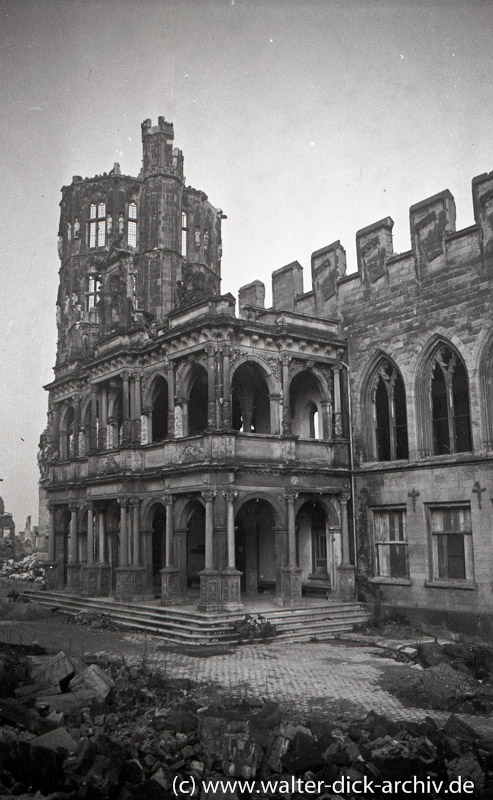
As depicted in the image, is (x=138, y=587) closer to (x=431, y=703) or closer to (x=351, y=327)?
(x=351, y=327)

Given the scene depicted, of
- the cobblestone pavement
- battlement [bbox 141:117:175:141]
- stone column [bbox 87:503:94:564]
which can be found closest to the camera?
the cobblestone pavement

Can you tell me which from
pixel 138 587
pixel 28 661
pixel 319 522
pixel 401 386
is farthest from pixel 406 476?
pixel 28 661

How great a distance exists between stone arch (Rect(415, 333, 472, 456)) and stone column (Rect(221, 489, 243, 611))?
19.2 ft

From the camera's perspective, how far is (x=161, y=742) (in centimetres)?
927

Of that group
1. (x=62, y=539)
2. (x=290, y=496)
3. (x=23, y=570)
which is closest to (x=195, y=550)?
(x=62, y=539)

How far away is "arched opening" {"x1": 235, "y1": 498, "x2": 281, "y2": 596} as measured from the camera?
1037 inches

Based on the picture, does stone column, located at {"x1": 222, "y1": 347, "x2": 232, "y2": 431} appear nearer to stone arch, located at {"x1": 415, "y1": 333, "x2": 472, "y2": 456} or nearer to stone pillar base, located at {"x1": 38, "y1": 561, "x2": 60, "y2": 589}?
stone arch, located at {"x1": 415, "y1": 333, "x2": 472, "y2": 456}

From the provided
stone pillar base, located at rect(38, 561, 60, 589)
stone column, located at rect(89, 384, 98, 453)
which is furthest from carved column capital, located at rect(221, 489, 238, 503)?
stone pillar base, located at rect(38, 561, 60, 589)

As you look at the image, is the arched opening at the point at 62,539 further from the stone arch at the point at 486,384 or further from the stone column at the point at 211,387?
the stone arch at the point at 486,384

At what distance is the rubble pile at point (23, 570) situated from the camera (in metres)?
40.5

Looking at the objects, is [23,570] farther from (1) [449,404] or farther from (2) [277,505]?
(1) [449,404]

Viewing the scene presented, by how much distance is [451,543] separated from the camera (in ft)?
67.3

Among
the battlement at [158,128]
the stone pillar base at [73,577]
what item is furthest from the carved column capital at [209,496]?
the battlement at [158,128]

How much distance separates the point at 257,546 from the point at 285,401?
6302 mm
